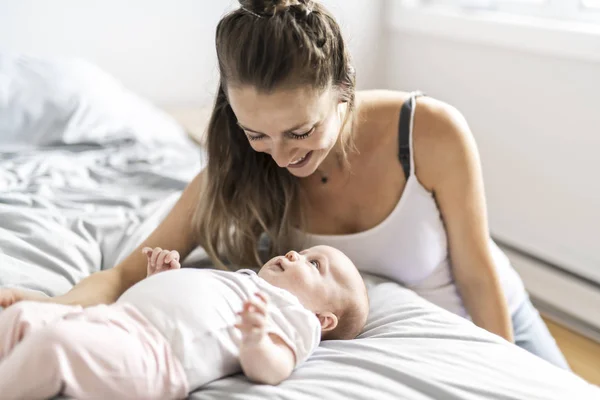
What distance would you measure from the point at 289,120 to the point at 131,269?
0.45m

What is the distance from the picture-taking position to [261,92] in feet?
3.39

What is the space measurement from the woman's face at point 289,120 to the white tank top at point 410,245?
22 cm

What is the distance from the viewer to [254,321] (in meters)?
0.86

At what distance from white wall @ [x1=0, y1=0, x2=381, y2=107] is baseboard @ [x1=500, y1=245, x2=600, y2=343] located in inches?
37.9

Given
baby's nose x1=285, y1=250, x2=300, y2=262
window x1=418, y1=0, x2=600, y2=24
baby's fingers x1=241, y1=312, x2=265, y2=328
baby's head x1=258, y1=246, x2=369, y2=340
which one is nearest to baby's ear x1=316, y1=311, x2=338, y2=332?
baby's head x1=258, y1=246, x2=369, y2=340

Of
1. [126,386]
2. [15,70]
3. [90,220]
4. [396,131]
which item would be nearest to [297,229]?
[396,131]

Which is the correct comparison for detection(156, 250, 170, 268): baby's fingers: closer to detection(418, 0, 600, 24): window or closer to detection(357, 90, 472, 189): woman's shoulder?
detection(357, 90, 472, 189): woman's shoulder

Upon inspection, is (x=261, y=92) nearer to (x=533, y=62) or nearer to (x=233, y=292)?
(x=233, y=292)

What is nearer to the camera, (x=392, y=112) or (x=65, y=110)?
(x=392, y=112)

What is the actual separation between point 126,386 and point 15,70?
1.63 m

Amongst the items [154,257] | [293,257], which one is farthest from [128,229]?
[293,257]

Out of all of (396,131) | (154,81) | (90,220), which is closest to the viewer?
(396,131)

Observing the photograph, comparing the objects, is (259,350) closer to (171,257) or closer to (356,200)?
(171,257)

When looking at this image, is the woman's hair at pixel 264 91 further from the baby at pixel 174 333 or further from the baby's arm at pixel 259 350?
the baby's arm at pixel 259 350
